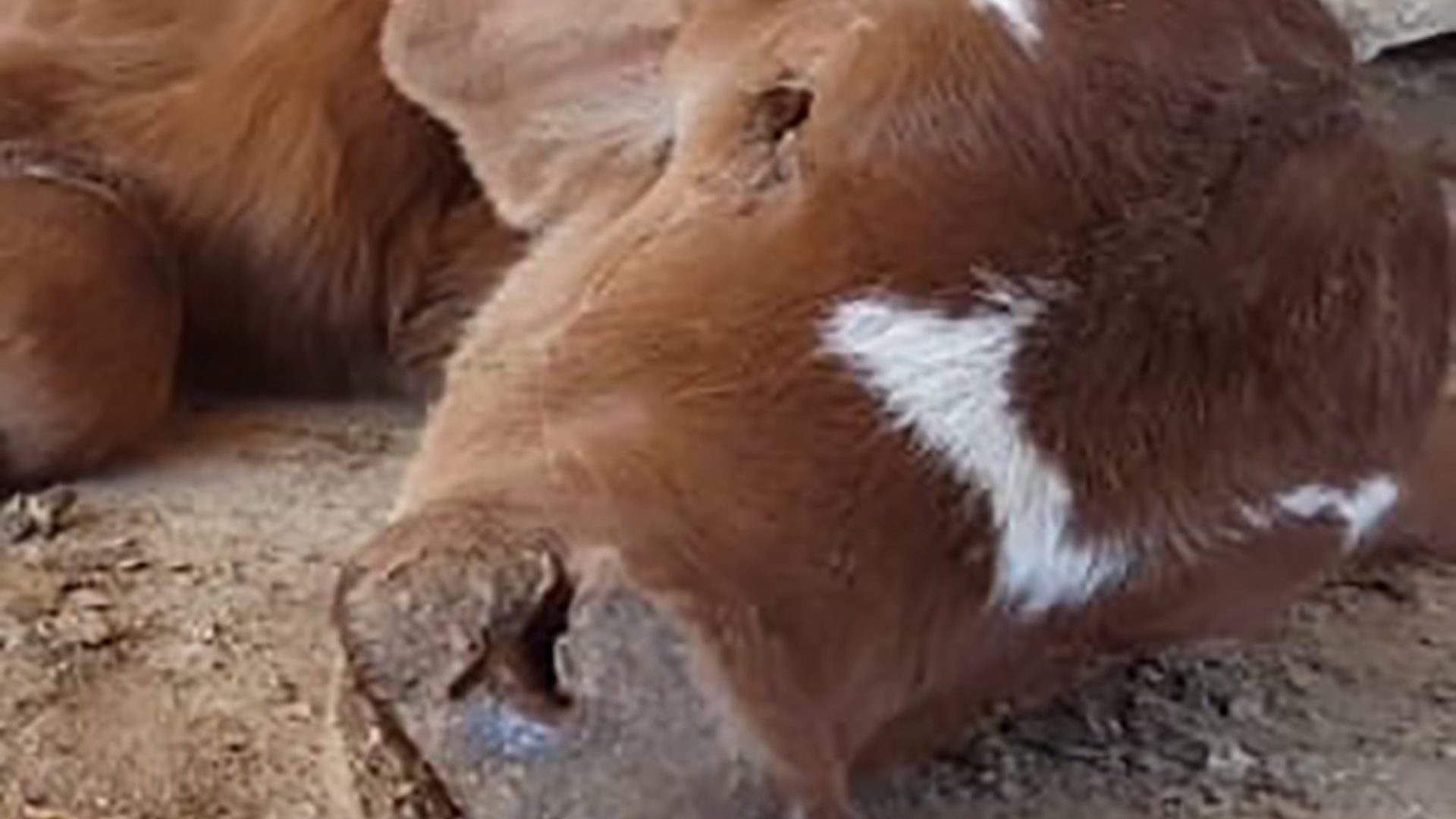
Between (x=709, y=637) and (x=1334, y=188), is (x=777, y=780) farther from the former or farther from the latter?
(x=1334, y=188)

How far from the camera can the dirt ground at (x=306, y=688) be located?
207 cm

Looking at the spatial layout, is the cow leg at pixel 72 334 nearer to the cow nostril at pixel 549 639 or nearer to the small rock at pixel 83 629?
the small rock at pixel 83 629

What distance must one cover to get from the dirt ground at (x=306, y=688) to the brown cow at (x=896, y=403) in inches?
5.3

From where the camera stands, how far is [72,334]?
2496 mm

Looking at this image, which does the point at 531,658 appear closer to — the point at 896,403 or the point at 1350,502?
the point at 896,403

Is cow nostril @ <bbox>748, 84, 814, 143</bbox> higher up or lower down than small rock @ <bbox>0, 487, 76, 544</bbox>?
higher up

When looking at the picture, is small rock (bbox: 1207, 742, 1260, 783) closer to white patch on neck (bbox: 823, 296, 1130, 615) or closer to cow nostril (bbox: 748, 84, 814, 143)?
white patch on neck (bbox: 823, 296, 1130, 615)

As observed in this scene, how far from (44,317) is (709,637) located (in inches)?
39.5

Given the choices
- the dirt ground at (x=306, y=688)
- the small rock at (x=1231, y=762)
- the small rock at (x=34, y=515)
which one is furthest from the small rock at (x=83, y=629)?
the small rock at (x=1231, y=762)

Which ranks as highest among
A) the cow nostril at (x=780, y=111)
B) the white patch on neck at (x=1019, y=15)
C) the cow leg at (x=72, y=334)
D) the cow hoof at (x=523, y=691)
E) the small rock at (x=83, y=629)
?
the white patch on neck at (x=1019, y=15)

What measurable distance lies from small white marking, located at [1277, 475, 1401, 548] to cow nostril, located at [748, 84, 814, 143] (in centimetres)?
34

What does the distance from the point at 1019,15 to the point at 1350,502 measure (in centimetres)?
34

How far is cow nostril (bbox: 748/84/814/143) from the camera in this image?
1950 mm

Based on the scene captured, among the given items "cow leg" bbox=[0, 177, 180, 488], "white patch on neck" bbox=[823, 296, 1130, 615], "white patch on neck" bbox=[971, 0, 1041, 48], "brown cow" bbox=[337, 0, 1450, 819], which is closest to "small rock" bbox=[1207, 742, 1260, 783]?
"brown cow" bbox=[337, 0, 1450, 819]
